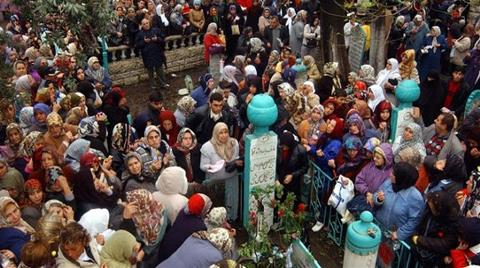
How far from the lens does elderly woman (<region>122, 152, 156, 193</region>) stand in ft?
19.6

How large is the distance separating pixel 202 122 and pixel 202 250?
3.12 metres

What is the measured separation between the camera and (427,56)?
11211 millimetres

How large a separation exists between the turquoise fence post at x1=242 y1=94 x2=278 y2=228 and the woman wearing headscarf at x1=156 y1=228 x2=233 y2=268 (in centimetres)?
152

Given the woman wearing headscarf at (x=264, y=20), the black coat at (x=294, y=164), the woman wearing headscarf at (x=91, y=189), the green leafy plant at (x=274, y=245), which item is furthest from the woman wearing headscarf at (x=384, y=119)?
the woman wearing headscarf at (x=264, y=20)

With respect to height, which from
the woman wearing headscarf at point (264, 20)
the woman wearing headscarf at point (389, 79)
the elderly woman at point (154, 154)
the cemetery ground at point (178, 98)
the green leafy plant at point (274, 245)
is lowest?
the cemetery ground at point (178, 98)

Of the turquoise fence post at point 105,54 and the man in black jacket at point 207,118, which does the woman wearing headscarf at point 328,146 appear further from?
the turquoise fence post at point 105,54

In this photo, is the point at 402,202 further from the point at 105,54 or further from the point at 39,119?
the point at 105,54

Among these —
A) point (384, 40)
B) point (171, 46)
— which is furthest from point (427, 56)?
point (171, 46)

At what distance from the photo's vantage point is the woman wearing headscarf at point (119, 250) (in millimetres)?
4785

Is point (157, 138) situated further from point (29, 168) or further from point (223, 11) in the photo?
point (223, 11)

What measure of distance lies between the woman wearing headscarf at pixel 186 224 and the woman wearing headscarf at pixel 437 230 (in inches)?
82.9

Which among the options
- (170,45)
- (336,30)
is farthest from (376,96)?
(170,45)

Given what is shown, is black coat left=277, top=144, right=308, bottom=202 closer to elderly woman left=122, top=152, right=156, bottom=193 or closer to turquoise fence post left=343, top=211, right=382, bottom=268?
elderly woman left=122, top=152, right=156, bottom=193

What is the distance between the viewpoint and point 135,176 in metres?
6.04
